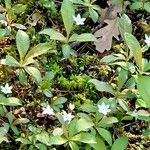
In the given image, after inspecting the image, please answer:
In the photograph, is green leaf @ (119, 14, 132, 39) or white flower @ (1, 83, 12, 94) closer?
white flower @ (1, 83, 12, 94)

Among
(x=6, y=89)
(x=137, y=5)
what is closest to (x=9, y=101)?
(x=6, y=89)

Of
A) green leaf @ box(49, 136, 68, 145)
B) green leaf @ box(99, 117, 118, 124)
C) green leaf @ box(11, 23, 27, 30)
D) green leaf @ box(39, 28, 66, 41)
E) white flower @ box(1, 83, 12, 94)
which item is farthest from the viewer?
green leaf @ box(11, 23, 27, 30)

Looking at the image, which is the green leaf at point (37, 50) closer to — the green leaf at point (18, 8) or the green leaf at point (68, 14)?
the green leaf at point (68, 14)

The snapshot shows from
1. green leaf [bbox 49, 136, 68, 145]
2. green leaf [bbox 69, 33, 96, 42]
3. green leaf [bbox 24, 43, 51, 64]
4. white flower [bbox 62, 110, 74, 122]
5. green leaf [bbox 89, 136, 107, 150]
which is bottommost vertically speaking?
green leaf [bbox 89, 136, 107, 150]

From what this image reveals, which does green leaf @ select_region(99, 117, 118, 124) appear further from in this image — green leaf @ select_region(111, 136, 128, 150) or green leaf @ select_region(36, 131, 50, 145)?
green leaf @ select_region(36, 131, 50, 145)

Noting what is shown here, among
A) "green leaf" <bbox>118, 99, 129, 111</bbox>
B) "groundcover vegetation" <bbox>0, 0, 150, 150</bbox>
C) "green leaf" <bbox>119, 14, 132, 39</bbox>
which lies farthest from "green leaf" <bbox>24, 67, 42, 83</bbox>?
"green leaf" <bbox>119, 14, 132, 39</bbox>

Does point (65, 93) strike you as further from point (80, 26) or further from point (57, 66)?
point (80, 26)

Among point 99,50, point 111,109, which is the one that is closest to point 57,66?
point 99,50

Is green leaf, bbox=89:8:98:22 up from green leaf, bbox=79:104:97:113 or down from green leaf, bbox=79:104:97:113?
up

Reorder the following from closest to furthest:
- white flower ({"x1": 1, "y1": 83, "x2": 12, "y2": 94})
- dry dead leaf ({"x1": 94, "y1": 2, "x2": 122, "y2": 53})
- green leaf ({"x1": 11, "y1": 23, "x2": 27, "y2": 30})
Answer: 1. white flower ({"x1": 1, "y1": 83, "x2": 12, "y2": 94})
2. green leaf ({"x1": 11, "y1": 23, "x2": 27, "y2": 30})
3. dry dead leaf ({"x1": 94, "y1": 2, "x2": 122, "y2": 53})
